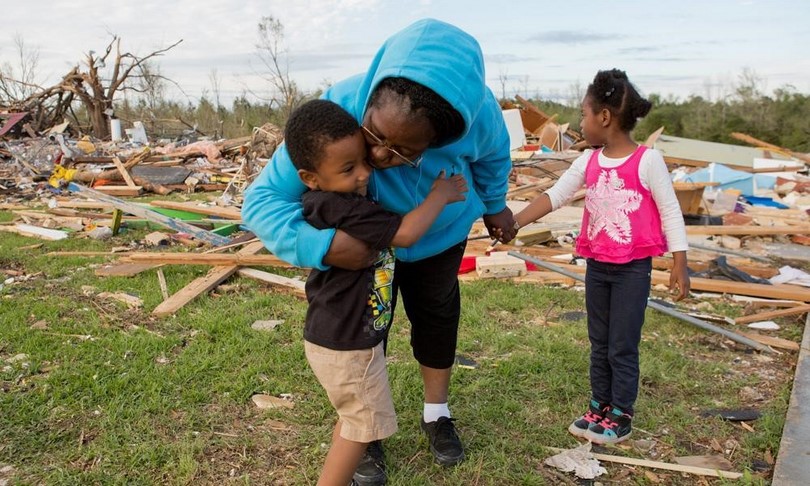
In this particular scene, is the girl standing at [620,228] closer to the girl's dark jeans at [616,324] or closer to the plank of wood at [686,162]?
the girl's dark jeans at [616,324]

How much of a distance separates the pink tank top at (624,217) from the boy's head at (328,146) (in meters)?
1.50

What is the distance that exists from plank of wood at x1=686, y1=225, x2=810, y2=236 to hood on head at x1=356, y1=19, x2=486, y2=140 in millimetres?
6781

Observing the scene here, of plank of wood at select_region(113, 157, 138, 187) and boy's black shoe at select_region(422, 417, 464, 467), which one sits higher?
plank of wood at select_region(113, 157, 138, 187)

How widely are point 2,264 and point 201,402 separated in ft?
16.0

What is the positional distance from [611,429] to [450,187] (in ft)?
5.76

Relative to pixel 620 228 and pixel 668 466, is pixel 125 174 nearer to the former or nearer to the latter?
pixel 620 228

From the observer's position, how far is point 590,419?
10.8 feet

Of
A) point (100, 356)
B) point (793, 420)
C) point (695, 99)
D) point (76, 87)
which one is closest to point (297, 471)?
point (100, 356)

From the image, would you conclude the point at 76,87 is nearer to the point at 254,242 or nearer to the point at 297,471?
the point at 254,242

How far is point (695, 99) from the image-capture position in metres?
27.0

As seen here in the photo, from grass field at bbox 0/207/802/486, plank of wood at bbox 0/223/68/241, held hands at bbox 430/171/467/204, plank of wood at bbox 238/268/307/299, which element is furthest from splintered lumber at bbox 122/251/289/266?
held hands at bbox 430/171/467/204

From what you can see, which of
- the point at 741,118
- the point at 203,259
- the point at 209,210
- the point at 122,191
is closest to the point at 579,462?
the point at 203,259

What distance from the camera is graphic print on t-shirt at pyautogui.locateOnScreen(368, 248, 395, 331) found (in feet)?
7.38

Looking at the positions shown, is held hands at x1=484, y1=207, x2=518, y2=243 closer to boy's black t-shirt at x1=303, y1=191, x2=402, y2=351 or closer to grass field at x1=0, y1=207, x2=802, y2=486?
boy's black t-shirt at x1=303, y1=191, x2=402, y2=351
